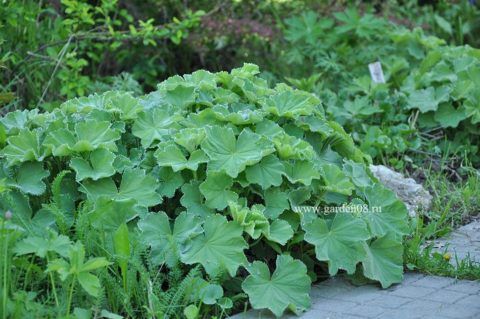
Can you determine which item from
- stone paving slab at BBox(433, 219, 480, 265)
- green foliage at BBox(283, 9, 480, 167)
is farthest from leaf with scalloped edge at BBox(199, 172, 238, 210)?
green foliage at BBox(283, 9, 480, 167)

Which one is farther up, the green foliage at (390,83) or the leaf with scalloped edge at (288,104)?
the leaf with scalloped edge at (288,104)

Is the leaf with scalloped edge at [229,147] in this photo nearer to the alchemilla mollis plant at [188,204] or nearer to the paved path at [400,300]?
the alchemilla mollis plant at [188,204]

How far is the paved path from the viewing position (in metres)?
3.26

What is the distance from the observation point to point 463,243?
4.23 m

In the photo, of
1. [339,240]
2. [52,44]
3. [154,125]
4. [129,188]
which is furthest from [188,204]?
[52,44]

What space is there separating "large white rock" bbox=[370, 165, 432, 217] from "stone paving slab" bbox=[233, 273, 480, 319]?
92 centimetres

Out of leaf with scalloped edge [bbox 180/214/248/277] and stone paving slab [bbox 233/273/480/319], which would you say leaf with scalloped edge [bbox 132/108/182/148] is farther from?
stone paving slab [bbox 233/273/480/319]

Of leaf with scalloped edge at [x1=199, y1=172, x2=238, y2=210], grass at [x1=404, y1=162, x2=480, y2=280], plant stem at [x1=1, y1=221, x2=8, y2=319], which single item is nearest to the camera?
plant stem at [x1=1, y1=221, x2=8, y2=319]

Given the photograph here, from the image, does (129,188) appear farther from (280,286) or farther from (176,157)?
(280,286)

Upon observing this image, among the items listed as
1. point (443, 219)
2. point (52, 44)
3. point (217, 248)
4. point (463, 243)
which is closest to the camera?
point (217, 248)

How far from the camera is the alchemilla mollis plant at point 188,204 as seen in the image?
327 centimetres

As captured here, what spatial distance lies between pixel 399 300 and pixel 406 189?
1364 mm

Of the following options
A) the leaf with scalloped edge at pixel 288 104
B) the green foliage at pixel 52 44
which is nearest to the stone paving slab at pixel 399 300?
the leaf with scalloped edge at pixel 288 104

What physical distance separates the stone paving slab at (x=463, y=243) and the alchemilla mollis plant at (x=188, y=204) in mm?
384
